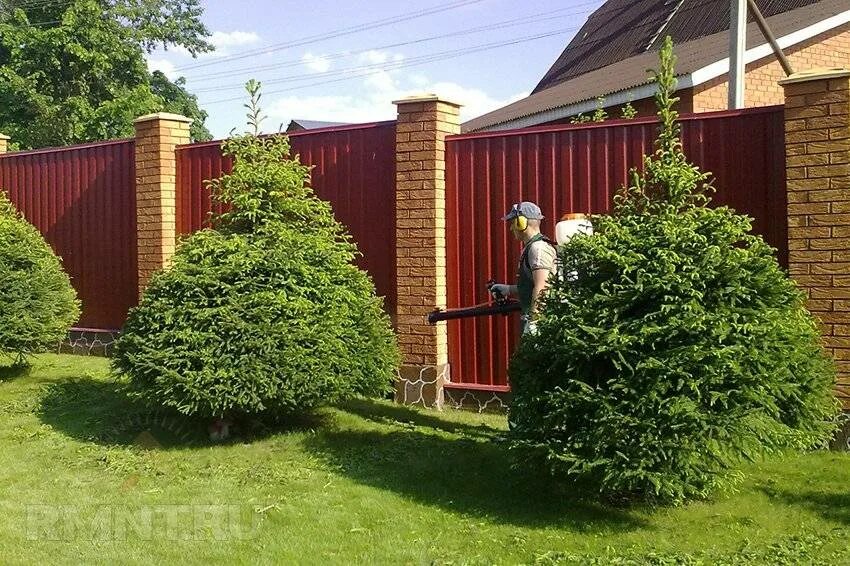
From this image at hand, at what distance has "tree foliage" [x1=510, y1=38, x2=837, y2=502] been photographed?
4.31 meters

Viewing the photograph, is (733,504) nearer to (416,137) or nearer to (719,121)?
(719,121)

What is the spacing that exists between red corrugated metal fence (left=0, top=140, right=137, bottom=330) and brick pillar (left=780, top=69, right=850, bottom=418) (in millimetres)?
7081

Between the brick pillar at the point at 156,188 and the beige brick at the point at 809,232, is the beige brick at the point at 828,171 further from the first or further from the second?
the brick pillar at the point at 156,188

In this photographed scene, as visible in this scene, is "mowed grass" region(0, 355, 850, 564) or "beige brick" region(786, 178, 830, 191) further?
"beige brick" region(786, 178, 830, 191)

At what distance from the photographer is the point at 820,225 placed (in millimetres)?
5734

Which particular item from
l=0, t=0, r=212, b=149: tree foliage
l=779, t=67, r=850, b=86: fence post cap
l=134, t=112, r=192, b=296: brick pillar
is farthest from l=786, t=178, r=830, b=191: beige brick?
l=0, t=0, r=212, b=149: tree foliage

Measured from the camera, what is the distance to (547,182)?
6996 mm

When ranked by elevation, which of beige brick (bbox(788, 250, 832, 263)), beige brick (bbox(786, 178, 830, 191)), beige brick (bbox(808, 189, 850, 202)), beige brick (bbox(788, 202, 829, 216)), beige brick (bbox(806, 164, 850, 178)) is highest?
beige brick (bbox(806, 164, 850, 178))

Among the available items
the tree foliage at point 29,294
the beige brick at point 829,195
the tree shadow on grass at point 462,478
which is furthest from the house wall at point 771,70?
the tree foliage at point 29,294

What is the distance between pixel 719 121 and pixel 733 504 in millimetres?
2889

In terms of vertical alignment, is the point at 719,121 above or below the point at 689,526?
above

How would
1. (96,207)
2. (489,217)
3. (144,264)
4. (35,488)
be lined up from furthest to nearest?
(96,207)
(144,264)
(489,217)
(35,488)

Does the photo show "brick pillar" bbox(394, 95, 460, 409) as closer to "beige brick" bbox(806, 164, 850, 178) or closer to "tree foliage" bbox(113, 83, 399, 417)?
"tree foliage" bbox(113, 83, 399, 417)

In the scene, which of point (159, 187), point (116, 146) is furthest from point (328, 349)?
point (116, 146)
